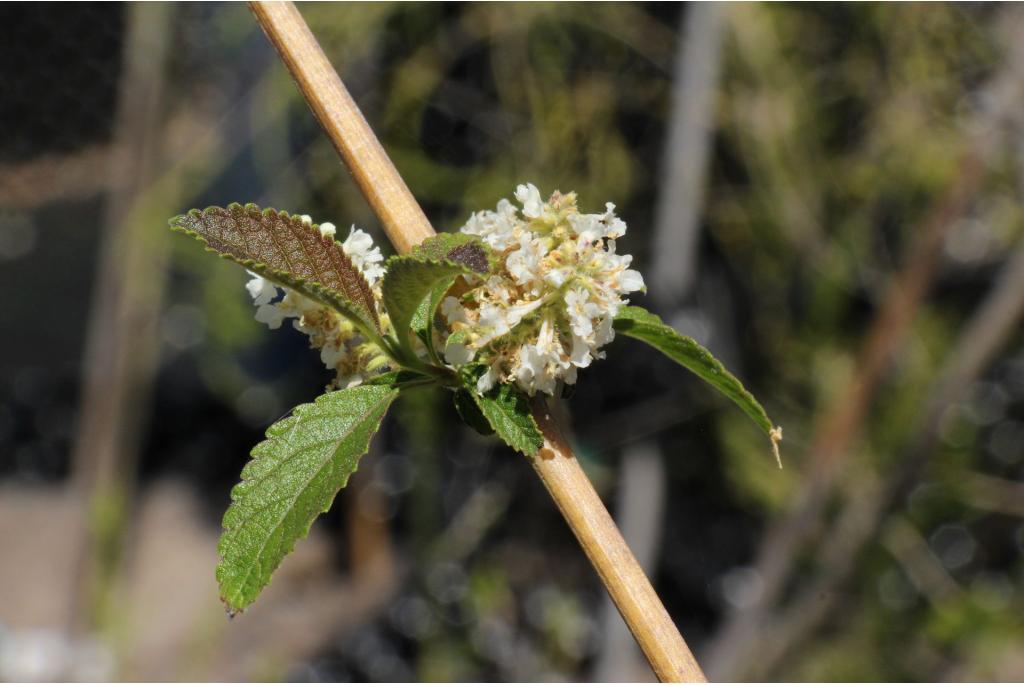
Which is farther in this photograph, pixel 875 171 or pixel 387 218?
pixel 875 171

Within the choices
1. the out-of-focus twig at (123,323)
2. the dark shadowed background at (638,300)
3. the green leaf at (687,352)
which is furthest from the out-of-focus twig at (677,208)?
the green leaf at (687,352)

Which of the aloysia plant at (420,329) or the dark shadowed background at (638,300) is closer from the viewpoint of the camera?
the aloysia plant at (420,329)

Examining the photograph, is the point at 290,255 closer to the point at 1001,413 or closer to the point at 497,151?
the point at 497,151

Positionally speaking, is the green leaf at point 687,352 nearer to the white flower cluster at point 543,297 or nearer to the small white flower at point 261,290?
the white flower cluster at point 543,297

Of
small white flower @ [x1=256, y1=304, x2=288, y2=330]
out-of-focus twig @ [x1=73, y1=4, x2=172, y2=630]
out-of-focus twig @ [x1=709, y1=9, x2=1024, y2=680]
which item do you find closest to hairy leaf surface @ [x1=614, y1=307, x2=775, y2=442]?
small white flower @ [x1=256, y1=304, x2=288, y2=330]

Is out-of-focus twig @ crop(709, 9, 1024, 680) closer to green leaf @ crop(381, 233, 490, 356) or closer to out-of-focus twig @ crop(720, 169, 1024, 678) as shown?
out-of-focus twig @ crop(720, 169, 1024, 678)

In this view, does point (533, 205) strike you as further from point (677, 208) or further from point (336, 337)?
point (677, 208)

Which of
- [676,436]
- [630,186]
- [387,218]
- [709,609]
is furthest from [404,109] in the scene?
[387,218]
